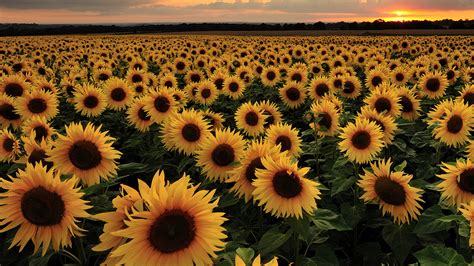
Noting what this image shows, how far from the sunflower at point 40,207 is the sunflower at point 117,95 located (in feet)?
17.6

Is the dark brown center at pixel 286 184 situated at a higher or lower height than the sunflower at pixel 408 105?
higher

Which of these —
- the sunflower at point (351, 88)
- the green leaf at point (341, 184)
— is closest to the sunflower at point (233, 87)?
the sunflower at point (351, 88)

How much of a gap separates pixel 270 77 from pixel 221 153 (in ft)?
26.2

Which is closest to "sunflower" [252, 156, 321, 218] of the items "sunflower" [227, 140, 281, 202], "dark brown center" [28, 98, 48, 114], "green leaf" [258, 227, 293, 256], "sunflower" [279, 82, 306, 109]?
"green leaf" [258, 227, 293, 256]

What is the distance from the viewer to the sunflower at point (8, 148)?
4.72 meters

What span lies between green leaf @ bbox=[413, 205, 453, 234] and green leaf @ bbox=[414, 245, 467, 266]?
2.60 feet

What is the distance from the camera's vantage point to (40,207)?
258cm

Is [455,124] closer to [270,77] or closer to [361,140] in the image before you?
[361,140]

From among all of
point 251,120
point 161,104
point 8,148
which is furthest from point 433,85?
point 8,148

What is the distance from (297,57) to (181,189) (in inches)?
682

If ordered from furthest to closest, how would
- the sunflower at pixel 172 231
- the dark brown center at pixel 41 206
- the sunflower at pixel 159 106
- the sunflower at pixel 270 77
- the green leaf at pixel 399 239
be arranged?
1. the sunflower at pixel 270 77
2. the sunflower at pixel 159 106
3. the green leaf at pixel 399 239
4. the dark brown center at pixel 41 206
5. the sunflower at pixel 172 231

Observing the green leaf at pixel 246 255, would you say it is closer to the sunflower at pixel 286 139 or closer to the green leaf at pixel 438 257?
the green leaf at pixel 438 257

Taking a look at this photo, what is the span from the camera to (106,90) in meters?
7.96

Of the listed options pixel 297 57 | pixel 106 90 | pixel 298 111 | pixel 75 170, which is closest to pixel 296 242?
pixel 75 170
